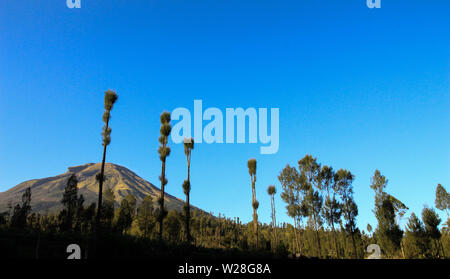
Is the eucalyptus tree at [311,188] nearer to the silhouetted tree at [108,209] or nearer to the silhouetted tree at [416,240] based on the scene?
the silhouetted tree at [416,240]

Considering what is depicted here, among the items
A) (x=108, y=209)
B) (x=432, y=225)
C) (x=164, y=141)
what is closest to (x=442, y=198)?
(x=432, y=225)

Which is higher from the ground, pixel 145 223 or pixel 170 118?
pixel 170 118

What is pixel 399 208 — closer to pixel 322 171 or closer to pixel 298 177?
pixel 322 171

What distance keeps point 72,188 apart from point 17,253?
62.9m

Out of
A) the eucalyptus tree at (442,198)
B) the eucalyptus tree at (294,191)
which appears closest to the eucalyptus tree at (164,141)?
the eucalyptus tree at (294,191)

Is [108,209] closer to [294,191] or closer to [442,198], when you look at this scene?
[294,191]

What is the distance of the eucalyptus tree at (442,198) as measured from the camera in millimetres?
51750

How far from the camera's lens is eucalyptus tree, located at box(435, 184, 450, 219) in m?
51.8

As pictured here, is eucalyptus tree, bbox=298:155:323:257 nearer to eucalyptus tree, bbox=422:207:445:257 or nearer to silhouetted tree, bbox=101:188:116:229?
eucalyptus tree, bbox=422:207:445:257

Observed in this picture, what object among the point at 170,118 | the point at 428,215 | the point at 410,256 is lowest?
the point at 410,256
